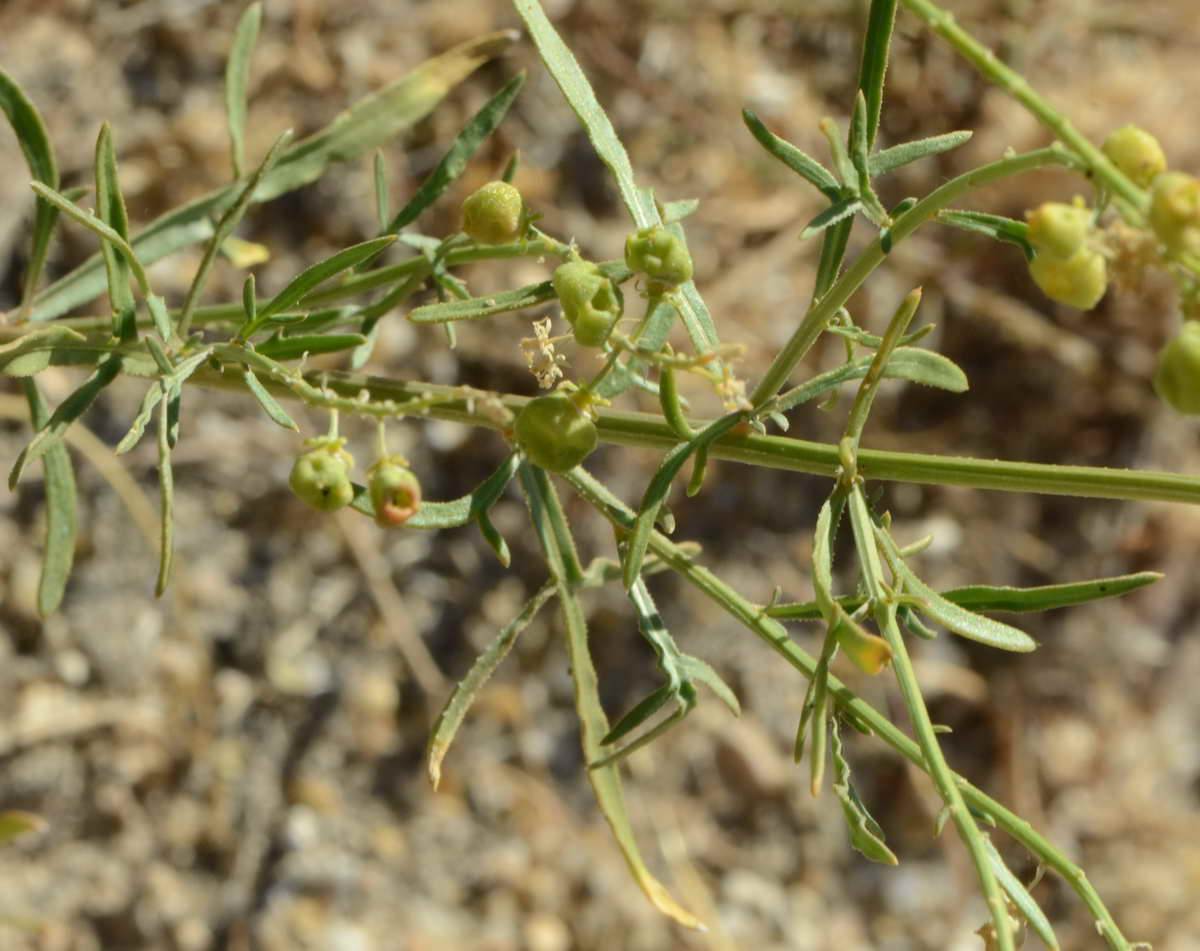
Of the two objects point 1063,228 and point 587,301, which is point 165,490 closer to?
point 587,301

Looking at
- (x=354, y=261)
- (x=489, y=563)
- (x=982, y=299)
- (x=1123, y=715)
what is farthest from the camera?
(x=1123, y=715)

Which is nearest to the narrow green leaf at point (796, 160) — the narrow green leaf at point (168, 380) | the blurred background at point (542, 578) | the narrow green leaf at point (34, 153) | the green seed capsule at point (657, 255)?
the green seed capsule at point (657, 255)

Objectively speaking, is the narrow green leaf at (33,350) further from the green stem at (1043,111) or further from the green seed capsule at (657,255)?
the green stem at (1043,111)

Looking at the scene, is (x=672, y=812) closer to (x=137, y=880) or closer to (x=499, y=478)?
(x=137, y=880)

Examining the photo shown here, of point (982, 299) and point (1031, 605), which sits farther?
point (982, 299)

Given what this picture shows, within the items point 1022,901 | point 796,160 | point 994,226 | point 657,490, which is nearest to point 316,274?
point 657,490

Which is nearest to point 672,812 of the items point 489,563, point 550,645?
point 550,645

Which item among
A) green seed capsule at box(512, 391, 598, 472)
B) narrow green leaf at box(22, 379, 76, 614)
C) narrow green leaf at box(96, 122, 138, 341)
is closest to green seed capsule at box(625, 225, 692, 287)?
green seed capsule at box(512, 391, 598, 472)
